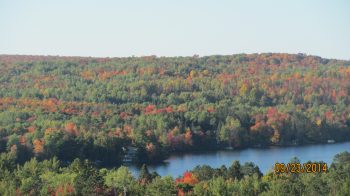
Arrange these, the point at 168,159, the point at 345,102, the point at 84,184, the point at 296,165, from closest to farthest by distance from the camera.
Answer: the point at 84,184, the point at 296,165, the point at 168,159, the point at 345,102

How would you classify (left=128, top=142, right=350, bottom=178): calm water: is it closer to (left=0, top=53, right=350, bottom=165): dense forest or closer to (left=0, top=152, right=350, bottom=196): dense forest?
(left=0, top=53, right=350, bottom=165): dense forest

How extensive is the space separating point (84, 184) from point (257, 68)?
64422 mm

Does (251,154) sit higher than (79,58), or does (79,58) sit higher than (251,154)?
(79,58)

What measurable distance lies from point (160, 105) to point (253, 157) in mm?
18977

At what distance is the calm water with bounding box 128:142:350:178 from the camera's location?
150 ft

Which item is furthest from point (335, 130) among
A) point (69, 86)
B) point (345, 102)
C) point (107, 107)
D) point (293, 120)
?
point (69, 86)

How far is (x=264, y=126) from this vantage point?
62.5m

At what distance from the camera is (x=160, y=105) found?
68.5 metres

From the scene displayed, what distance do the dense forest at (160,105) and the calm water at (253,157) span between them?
83.9 inches

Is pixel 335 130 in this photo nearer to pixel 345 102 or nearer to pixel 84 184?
pixel 345 102
